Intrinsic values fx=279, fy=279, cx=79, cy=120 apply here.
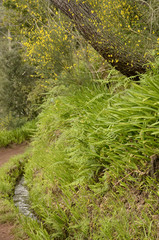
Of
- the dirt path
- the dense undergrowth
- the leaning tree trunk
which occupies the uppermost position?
the leaning tree trunk

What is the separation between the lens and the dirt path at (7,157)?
3489 mm

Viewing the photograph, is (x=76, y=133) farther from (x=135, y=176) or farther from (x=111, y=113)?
(x=135, y=176)

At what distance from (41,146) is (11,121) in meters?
6.04

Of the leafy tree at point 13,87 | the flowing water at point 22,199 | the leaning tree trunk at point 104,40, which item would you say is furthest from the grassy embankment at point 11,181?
the leaning tree trunk at point 104,40

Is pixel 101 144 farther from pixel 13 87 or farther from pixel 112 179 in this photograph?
pixel 13 87

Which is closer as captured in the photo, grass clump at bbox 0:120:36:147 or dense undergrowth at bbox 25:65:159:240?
dense undergrowth at bbox 25:65:159:240

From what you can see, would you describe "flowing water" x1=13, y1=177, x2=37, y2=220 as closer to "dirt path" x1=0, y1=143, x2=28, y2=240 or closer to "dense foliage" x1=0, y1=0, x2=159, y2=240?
"dense foliage" x1=0, y1=0, x2=159, y2=240

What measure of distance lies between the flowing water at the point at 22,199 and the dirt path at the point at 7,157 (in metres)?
0.46

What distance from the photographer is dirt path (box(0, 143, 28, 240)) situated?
3489 mm

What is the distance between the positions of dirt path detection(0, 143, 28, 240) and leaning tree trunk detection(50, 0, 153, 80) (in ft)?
9.91

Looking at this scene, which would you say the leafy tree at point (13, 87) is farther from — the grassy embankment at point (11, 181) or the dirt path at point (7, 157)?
the dirt path at point (7, 157)

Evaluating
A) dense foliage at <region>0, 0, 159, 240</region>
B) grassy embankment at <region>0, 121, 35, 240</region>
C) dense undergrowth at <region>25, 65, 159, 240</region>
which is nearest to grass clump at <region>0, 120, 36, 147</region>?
grassy embankment at <region>0, 121, 35, 240</region>

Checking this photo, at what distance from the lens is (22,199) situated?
16.4ft

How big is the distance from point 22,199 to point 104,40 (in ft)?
10.2
